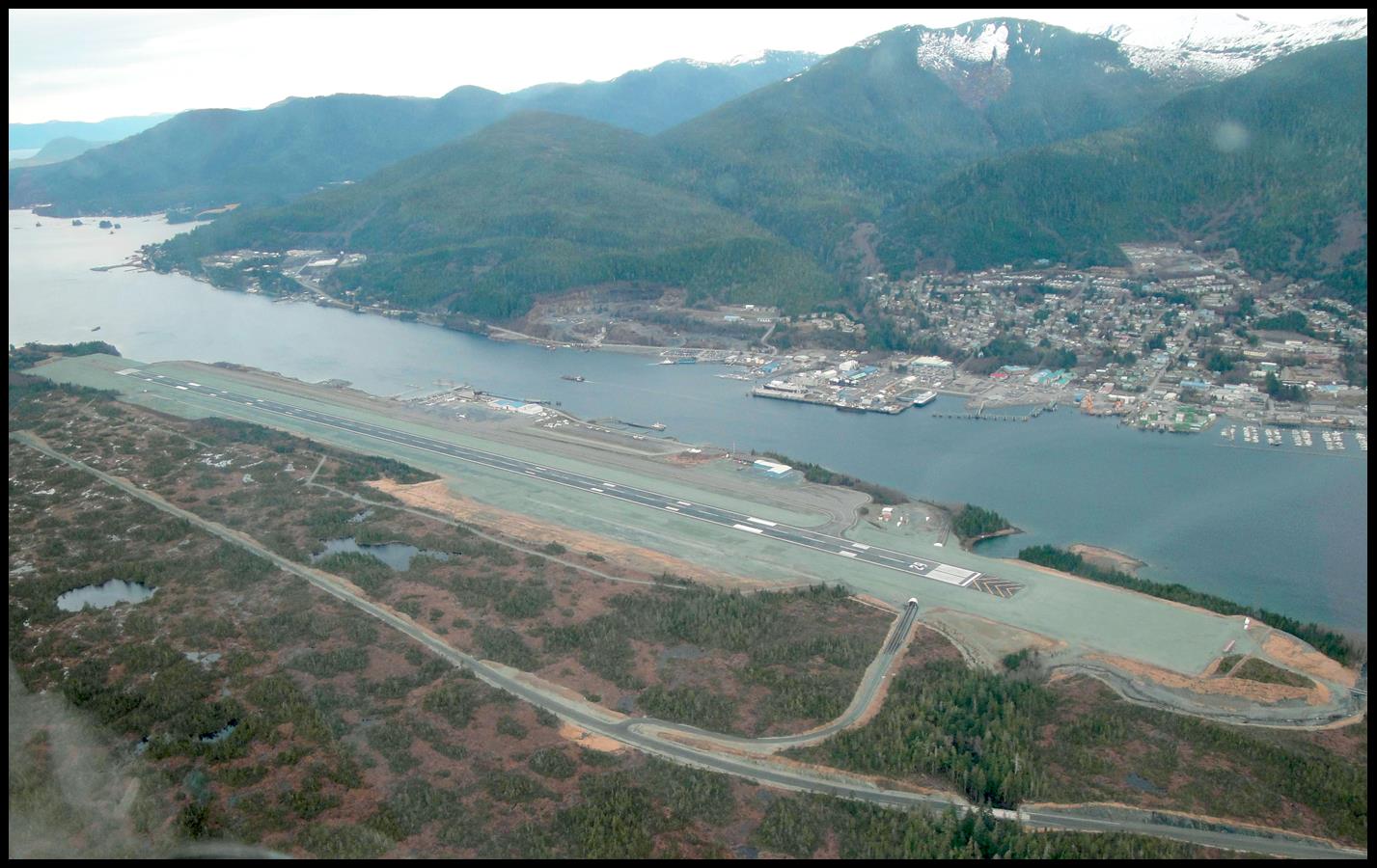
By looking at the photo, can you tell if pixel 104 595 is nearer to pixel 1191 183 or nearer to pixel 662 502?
pixel 662 502

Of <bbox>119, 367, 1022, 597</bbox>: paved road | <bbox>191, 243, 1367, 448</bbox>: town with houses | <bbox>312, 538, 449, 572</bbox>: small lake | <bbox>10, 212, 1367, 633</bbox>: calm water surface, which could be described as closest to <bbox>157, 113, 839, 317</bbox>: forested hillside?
<bbox>191, 243, 1367, 448</bbox>: town with houses

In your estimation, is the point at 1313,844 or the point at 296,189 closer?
the point at 1313,844

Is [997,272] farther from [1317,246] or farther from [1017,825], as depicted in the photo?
[1017,825]

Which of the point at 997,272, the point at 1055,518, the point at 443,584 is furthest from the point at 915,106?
the point at 443,584

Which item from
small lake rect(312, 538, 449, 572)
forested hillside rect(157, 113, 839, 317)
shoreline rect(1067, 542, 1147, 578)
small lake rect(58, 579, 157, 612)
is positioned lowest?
shoreline rect(1067, 542, 1147, 578)

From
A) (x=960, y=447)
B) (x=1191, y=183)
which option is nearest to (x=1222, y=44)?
(x=1191, y=183)

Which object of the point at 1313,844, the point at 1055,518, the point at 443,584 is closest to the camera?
the point at 1313,844

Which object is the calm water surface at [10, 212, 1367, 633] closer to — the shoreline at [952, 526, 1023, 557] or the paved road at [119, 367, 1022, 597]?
the shoreline at [952, 526, 1023, 557]
